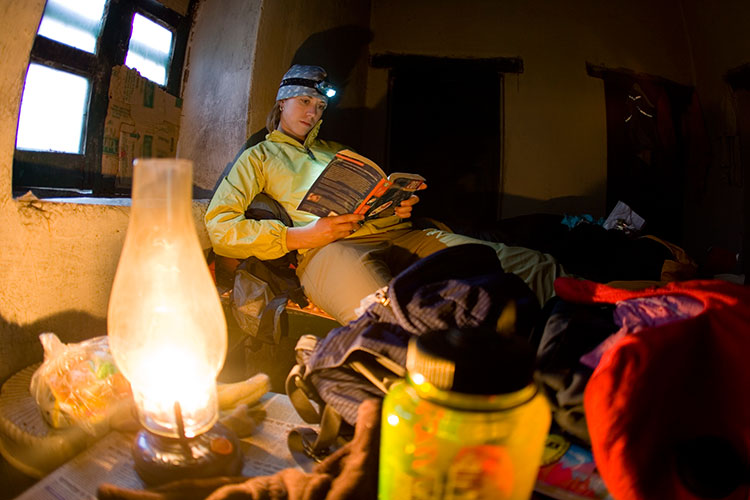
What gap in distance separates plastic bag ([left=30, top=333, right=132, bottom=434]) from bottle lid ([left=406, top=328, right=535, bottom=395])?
944mm

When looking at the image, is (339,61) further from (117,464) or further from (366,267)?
(117,464)

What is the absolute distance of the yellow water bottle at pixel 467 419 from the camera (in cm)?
67

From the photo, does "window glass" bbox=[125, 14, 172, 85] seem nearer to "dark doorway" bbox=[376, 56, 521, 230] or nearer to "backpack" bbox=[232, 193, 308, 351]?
"backpack" bbox=[232, 193, 308, 351]

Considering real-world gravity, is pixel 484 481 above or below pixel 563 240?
below

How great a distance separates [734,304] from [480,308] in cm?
53

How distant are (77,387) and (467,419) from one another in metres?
1.07

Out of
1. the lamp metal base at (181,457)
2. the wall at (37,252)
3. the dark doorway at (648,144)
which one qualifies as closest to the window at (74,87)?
the wall at (37,252)

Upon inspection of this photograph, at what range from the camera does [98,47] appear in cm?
213

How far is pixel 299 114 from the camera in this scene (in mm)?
2318

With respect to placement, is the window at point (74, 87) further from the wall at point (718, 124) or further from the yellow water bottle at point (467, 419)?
the wall at point (718, 124)

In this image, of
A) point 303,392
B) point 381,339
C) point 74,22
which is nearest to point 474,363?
point 381,339

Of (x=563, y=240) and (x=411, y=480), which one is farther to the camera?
(x=563, y=240)

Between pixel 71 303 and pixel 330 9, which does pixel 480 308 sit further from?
pixel 330 9

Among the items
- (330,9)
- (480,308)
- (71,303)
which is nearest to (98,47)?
(71,303)
